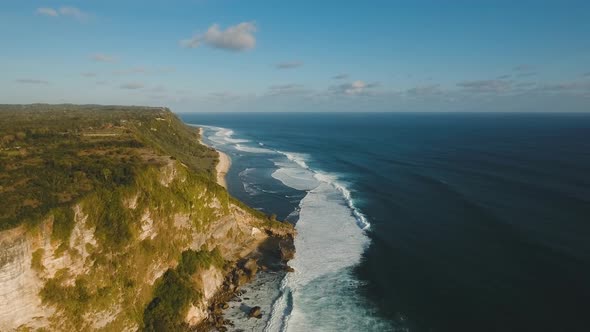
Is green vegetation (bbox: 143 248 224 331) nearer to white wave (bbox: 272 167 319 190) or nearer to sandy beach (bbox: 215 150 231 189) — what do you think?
sandy beach (bbox: 215 150 231 189)

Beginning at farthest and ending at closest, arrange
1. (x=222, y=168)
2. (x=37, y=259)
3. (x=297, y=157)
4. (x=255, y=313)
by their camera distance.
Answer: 1. (x=297, y=157)
2. (x=222, y=168)
3. (x=255, y=313)
4. (x=37, y=259)

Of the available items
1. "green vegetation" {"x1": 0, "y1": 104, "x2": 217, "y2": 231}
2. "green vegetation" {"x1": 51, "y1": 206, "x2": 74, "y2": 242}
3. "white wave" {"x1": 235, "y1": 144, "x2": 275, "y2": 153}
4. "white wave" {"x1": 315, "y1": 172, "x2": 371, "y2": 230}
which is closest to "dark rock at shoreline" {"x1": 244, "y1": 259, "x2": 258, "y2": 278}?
"green vegetation" {"x1": 0, "y1": 104, "x2": 217, "y2": 231}

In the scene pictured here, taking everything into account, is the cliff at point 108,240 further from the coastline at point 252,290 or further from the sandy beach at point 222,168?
the sandy beach at point 222,168

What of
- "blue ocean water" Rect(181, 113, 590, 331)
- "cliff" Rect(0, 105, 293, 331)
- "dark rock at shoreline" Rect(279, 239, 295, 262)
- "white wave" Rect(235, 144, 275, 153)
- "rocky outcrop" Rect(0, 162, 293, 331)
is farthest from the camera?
"white wave" Rect(235, 144, 275, 153)

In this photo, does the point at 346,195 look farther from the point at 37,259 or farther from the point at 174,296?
the point at 37,259

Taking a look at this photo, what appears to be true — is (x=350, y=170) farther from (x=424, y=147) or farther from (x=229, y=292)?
(x=229, y=292)

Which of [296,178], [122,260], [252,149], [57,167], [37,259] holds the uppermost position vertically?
[57,167]

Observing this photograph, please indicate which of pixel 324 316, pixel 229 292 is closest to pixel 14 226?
pixel 229 292

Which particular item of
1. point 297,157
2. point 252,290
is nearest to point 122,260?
point 252,290
